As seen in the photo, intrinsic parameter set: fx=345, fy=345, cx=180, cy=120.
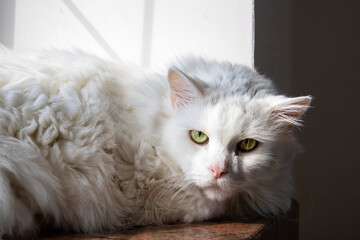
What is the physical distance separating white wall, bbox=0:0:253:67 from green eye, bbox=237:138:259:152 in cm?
76

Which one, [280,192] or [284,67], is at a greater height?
[284,67]

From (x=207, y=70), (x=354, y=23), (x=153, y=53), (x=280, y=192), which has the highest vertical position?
(x=354, y=23)

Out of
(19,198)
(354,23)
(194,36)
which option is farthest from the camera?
(354,23)

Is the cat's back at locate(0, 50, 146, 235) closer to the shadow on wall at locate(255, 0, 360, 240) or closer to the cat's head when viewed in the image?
the cat's head

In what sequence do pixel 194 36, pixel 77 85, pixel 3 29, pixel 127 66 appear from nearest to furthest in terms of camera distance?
pixel 77 85 → pixel 127 66 → pixel 194 36 → pixel 3 29

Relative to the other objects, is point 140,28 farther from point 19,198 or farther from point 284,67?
point 19,198

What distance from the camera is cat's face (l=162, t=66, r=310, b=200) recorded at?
1.10 meters

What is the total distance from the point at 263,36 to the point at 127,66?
0.87 meters

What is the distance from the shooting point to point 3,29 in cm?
232

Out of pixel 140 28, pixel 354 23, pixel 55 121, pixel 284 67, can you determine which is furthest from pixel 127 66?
pixel 354 23

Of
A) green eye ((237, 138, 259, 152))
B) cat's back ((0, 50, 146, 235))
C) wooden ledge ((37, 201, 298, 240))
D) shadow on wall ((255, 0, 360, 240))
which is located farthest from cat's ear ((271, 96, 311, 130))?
shadow on wall ((255, 0, 360, 240))

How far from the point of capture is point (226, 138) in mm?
1118

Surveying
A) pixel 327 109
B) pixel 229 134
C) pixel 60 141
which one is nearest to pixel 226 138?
pixel 229 134

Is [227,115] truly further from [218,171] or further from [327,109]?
[327,109]
